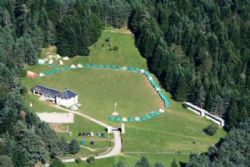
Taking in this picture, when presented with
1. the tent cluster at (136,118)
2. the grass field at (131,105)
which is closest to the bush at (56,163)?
the grass field at (131,105)

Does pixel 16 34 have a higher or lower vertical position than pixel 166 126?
higher

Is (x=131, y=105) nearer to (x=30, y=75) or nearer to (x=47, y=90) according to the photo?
(x=47, y=90)

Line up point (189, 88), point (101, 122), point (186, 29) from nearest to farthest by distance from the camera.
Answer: point (101, 122)
point (189, 88)
point (186, 29)

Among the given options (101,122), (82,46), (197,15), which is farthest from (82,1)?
(101,122)

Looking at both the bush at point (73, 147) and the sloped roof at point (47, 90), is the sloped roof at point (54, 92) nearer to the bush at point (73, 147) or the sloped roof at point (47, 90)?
the sloped roof at point (47, 90)

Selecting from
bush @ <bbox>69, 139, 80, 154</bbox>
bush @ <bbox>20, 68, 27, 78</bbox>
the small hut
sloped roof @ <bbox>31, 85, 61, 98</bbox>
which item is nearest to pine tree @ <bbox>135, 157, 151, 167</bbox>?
bush @ <bbox>69, 139, 80, 154</bbox>

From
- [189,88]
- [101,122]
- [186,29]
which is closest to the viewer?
[101,122]

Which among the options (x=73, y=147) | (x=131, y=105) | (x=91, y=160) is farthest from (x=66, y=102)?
(x=91, y=160)

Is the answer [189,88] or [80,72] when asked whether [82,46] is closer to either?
[80,72]
